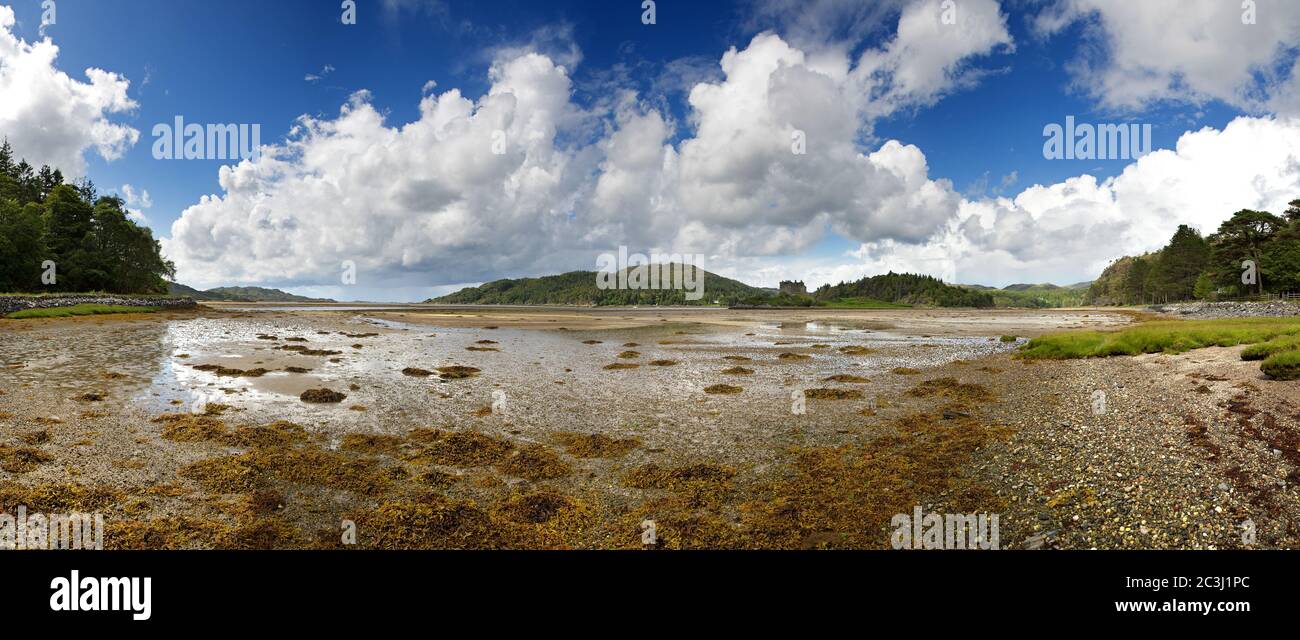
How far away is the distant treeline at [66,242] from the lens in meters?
69.1

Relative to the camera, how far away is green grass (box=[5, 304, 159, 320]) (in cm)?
5472

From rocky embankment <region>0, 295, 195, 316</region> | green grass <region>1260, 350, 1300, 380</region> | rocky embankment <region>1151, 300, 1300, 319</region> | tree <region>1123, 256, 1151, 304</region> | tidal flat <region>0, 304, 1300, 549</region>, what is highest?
tree <region>1123, 256, 1151, 304</region>

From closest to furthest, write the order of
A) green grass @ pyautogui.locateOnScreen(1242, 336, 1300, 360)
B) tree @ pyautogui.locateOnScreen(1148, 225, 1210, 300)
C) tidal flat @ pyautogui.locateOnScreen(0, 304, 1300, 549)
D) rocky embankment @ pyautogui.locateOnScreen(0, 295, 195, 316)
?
tidal flat @ pyautogui.locateOnScreen(0, 304, 1300, 549) < green grass @ pyautogui.locateOnScreen(1242, 336, 1300, 360) < rocky embankment @ pyautogui.locateOnScreen(0, 295, 195, 316) < tree @ pyautogui.locateOnScreen(1148, 225, 1210, 300)

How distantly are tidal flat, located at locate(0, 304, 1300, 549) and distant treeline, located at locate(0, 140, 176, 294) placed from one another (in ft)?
224

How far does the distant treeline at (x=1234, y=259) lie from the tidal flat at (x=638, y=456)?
12268cm

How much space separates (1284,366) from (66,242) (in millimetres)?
136453

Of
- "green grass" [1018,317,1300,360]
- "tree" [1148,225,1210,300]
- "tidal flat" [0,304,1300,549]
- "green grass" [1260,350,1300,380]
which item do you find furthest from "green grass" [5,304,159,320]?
"tree" [1148,225,1210,300]

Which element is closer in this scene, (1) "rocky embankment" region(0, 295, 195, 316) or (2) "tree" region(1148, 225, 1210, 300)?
(1) "rocky embankment" region(0, 295, 195, 316)

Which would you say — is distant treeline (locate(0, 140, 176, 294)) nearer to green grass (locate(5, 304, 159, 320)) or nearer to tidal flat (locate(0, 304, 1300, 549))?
green grass (locate(5, 304, 159, 320))

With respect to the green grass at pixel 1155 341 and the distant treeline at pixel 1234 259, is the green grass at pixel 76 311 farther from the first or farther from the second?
the distant treeline at pixel 1234 259

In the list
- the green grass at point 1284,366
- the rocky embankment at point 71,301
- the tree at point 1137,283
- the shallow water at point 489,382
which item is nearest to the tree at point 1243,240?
the tree at point 1137,283

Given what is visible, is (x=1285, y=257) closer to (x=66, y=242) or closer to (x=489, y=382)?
(x=489, y=382)

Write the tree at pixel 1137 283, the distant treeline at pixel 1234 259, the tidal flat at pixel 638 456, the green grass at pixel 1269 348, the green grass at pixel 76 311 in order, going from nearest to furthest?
1. the tidal flat at pixel 638 456
2. the green grass at pixel 1269 348
3. the green grass at pixel 76 311
4. the distant treeline at pixel 1234 259
5. the tree at pixel 1137 283

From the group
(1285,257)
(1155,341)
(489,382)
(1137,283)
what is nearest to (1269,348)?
(1155,341)
